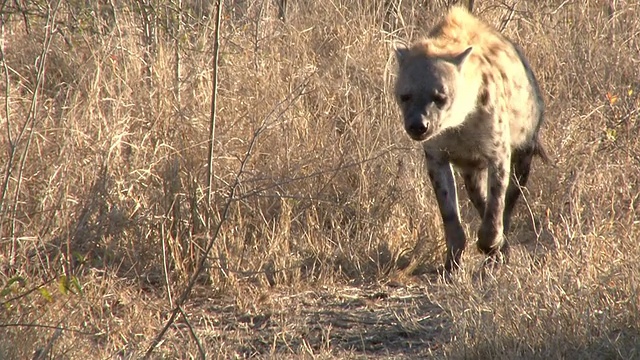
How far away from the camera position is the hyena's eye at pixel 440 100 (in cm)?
475

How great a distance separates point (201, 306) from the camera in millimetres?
4492

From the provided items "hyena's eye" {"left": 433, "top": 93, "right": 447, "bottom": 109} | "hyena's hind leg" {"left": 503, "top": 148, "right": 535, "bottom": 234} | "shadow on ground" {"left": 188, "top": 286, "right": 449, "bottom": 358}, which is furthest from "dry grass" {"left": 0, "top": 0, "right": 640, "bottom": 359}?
"hyena's eye" {"left": 433, "top": 93, "right": 447, "bottom": 109}

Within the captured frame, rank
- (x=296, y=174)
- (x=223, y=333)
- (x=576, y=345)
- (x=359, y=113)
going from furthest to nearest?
(x=359, y=113) < (x=296, y=174) < (x=223, y=333) < (x=576, y=345)

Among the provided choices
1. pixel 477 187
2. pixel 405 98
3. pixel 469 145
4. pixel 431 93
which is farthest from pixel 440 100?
pixel 477 187

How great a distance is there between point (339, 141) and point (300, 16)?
5.50ft

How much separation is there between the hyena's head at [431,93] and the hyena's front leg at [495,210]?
32 centimetres

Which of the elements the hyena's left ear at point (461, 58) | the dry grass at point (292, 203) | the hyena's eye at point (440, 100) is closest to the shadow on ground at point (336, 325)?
the dry grass at point (292, 203)

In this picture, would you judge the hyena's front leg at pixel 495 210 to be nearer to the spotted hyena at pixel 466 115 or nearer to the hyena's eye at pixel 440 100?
the spotted hyena at pixel 466 115

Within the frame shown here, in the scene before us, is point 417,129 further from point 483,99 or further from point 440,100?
point 483,99

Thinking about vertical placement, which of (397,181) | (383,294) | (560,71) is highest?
(560,71)

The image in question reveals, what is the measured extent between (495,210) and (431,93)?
0.63 meters

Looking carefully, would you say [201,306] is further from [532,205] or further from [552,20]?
[552,20]

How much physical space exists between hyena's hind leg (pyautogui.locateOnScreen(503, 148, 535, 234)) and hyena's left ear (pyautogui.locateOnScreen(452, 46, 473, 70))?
27.9 inches

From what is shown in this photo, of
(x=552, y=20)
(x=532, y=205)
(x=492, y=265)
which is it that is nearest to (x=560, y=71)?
(x=552, y=20)
